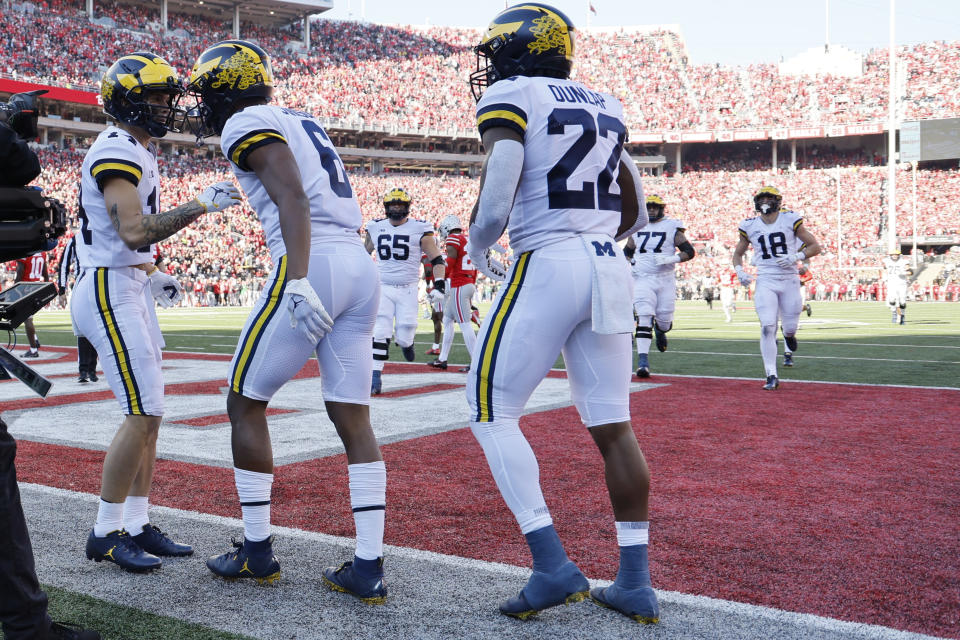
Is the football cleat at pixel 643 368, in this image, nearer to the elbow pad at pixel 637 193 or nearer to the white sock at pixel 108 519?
the elbow pad at pixel 637 193

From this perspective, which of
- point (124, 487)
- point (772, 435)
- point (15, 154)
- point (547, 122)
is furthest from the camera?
point (772, 435)

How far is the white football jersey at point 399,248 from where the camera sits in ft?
31.9

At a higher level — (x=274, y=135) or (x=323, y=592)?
(x=274, y=135)

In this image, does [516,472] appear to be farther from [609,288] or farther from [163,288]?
[163,288]

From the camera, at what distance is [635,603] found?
269 cm

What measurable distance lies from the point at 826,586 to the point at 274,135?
→ 8.14 feet

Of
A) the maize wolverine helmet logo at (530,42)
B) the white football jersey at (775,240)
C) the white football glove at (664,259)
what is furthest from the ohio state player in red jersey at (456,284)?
the maize wolverine helmet logo at (530,42)

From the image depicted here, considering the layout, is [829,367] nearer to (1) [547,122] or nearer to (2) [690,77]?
(1) [547,122]

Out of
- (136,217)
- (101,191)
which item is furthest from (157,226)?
(101,191)

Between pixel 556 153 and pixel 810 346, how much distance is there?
474 inches

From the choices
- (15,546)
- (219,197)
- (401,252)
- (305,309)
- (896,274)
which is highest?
(219,197)

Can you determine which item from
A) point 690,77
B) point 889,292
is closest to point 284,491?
point 889,292

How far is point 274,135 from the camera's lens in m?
2.93

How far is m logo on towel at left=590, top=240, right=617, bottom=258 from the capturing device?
285 cm
